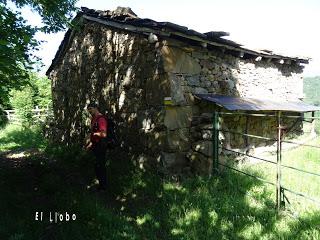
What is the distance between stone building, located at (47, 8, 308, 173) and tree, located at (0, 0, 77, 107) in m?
0.57

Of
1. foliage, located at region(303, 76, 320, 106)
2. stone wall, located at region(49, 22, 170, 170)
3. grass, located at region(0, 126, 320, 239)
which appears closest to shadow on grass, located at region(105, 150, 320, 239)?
grass, located at region(0, 126, 320, 239)

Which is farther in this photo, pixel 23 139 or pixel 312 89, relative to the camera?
pixel 312 89

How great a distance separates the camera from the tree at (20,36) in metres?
5.37

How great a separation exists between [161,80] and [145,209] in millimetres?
2680

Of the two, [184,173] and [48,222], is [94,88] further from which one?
[48,222]

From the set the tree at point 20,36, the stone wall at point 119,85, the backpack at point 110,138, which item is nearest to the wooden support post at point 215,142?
the stone wall at point 119,85

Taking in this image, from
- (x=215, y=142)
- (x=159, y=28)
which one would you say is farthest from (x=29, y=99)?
(x=215, y=142)

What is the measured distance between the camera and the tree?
5372mm

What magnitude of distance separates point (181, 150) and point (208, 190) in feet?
4.30

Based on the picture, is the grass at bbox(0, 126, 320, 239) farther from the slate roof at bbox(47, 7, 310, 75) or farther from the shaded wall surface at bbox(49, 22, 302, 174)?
the slate roof at bbox(47, 7, 310, 75)

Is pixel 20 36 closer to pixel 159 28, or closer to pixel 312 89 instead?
pixel 159 28

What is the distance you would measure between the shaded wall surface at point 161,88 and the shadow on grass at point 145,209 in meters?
0.62

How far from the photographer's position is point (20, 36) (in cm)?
641

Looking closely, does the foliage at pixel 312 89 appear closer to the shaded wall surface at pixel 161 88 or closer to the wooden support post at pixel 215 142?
the shaded wall surface at pixel 161 88
